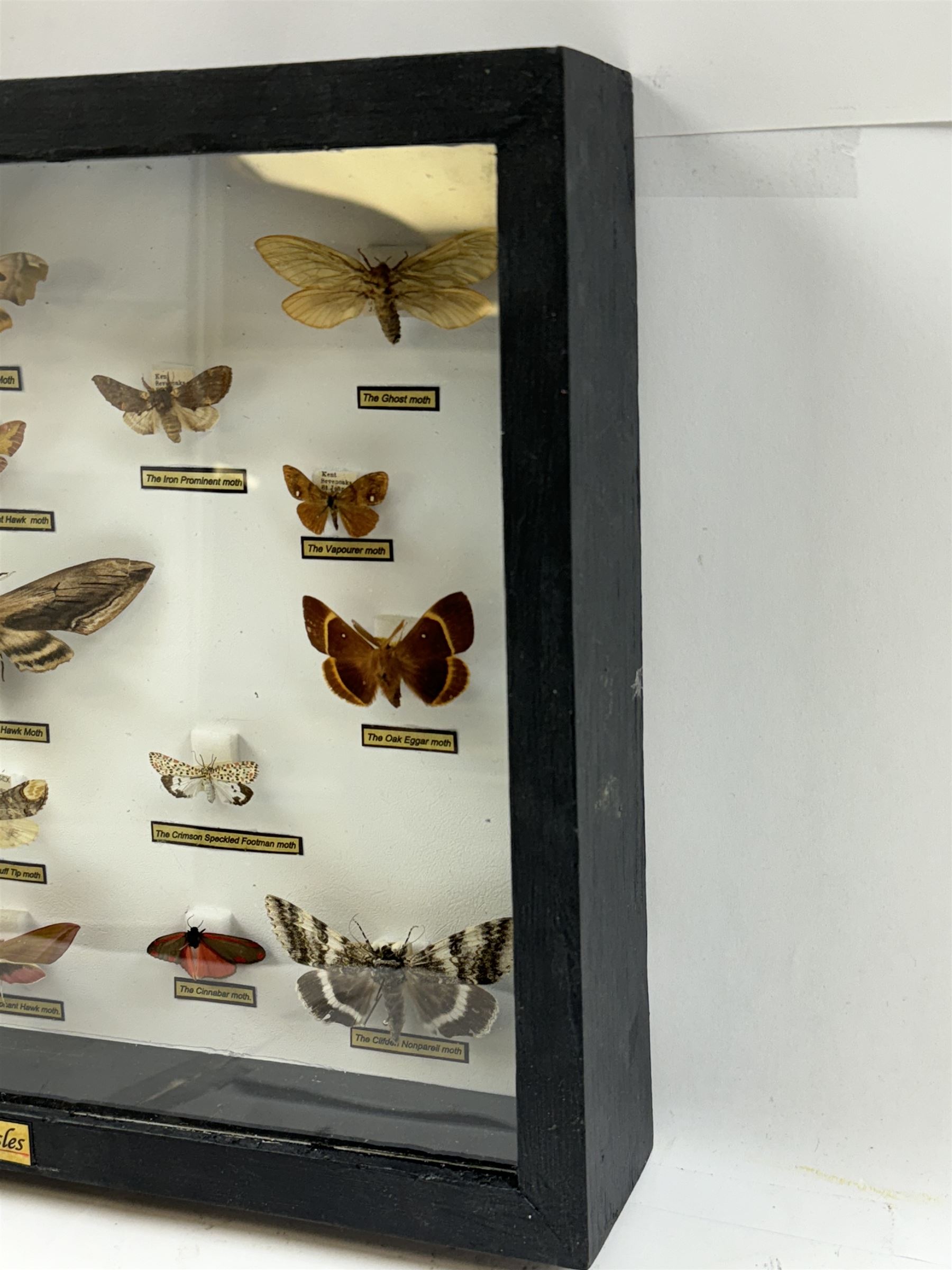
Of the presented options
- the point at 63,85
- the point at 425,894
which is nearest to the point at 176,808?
the point at 425,894

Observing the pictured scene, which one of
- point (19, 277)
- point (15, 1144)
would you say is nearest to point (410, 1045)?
point (15, 1144)

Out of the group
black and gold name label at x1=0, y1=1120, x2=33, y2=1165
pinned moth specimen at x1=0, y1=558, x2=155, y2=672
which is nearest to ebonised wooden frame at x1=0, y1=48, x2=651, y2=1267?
black and gold name label at x1=0, y1=1120, x2=33, y2=1165

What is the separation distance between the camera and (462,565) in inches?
26.5

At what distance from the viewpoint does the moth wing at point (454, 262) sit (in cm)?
62

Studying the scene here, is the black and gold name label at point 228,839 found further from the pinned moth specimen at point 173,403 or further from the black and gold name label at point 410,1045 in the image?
the pinned moth specimen at point 173,403

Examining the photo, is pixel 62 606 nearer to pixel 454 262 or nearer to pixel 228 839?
pixel 228 839

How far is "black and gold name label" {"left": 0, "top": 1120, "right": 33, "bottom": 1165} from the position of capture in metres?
0.74

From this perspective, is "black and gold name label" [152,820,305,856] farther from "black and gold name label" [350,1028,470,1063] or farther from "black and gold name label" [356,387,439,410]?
"black and gold name label" [356,387,439,410]

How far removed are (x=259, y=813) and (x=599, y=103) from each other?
427mm

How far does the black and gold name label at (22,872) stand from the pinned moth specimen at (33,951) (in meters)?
0.03

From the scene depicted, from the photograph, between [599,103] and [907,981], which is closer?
[599,103]

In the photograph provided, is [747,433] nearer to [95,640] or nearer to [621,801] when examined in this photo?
[621,801]

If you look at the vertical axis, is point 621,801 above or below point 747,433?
below

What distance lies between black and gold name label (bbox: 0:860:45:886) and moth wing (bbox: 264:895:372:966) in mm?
149
